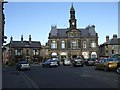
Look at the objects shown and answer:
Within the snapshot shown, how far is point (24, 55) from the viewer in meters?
119

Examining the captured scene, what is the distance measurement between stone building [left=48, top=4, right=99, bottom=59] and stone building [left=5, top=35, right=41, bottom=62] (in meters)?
11.8

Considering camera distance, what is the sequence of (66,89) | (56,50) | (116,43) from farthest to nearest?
(116,43)
(56,50)
(66,89)

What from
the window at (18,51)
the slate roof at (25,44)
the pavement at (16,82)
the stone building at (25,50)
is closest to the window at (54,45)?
the stone building at (25,50)

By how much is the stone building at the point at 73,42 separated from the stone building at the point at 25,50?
38.6 feet

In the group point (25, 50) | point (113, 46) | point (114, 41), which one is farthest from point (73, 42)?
point (25, 50)

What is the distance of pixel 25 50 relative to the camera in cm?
11962

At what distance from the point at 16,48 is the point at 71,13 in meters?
24.8

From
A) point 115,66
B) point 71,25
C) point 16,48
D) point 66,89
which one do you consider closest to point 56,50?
point 71,25

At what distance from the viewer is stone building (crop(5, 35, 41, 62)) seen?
11812cm

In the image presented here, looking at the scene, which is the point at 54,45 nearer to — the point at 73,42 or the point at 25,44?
the point at 73,42

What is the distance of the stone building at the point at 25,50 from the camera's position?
118125 mm

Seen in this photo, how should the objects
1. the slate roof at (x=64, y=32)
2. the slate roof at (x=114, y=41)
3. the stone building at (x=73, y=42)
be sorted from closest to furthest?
the stone building at (x=73, y=42) < the slate roof at (x=64, y=32) < the slate roof at (x=114, y=41)

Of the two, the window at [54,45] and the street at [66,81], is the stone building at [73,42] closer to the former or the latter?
the window at [54,45]

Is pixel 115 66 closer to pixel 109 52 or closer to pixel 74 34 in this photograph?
pixel 74 34
